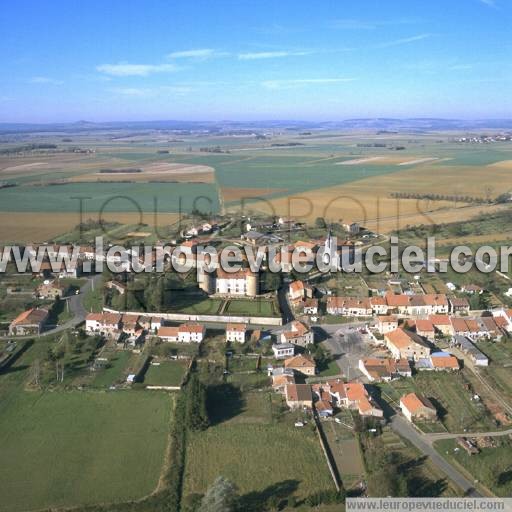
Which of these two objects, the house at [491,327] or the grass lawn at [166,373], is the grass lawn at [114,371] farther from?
the house at [491,327]

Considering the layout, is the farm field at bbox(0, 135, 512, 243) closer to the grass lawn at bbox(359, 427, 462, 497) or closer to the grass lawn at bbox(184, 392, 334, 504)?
the grass lawn at bbox(359, 427, 462, 497)

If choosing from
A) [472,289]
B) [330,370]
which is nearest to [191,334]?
[330,370]

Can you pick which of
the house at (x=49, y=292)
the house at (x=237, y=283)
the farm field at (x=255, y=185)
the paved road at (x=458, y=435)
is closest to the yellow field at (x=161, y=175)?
the farm field at (x=255, y=185)

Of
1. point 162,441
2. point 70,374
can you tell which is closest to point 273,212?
point 70,374

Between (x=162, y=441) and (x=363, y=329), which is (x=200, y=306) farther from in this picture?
(x=162, y=441)

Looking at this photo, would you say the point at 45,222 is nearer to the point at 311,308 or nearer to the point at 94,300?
the point at 94,300

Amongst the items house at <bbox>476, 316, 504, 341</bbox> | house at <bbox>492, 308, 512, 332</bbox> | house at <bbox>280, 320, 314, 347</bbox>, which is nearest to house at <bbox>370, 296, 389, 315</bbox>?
house at <bbox>476, 316, 504, 341</bbox>
